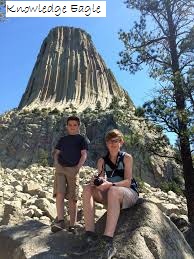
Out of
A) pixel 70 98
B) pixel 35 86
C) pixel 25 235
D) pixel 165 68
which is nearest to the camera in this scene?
pixel 25 235

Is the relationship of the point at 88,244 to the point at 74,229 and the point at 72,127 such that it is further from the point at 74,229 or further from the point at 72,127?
the point at 72,127

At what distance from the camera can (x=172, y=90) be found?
12.6 meters

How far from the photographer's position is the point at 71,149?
7.64 meters

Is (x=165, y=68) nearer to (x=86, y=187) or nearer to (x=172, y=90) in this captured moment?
(x=172, y=90)

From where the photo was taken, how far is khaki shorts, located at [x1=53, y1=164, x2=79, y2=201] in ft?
25.1

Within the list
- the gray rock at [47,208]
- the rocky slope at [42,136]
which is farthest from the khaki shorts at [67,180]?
the rocky slope at [42,136]

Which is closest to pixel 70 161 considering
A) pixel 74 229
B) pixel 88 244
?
pixel 74 229

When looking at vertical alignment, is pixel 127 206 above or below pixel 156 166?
above

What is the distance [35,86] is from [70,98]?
469 inches

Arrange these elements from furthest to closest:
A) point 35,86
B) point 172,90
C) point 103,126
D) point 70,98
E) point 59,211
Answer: point 35,86, point 70,98, point 103,126, point 172,90, point 59,211

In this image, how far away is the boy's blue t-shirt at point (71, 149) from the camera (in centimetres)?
762

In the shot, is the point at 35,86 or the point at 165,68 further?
the point at 35,86

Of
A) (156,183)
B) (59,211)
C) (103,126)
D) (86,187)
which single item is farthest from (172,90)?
(103,126)

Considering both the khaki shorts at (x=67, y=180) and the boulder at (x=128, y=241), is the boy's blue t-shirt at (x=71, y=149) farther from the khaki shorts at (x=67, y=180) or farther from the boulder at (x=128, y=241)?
the boulder at (x=128, y=241)
